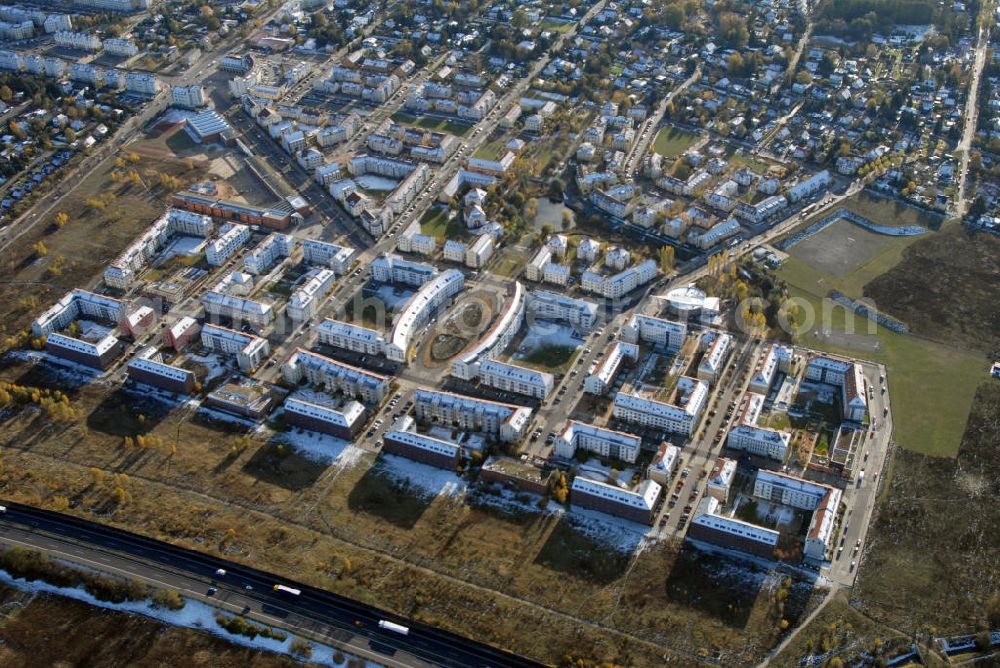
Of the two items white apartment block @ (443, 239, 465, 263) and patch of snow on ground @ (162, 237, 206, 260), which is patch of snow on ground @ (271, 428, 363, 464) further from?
patch of snow on ground @ (162, 237, 206, 260)

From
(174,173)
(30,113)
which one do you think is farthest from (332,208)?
(30,113)

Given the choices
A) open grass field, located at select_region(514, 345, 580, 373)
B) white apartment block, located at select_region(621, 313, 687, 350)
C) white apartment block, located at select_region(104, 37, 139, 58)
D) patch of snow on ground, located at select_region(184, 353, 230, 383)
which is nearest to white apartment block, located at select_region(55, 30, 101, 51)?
white apartment block, located at select_region(104, 37, 139, 58)

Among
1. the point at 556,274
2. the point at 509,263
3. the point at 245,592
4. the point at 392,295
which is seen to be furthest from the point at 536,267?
the point at 245,592

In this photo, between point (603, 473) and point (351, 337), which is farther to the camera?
point (351, 337)

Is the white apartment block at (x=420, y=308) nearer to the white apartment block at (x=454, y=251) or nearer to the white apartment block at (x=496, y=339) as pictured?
the white apartment block at (x=454, y=251)

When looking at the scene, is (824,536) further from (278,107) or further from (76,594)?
(278,107)

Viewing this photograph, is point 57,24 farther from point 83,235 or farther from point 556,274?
point 556,274
